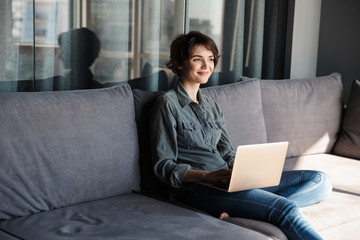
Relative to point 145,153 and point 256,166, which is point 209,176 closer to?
point 256,166

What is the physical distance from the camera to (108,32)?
8.32ft

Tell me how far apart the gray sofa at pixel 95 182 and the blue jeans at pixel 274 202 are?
47mm

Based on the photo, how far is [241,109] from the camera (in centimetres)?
271

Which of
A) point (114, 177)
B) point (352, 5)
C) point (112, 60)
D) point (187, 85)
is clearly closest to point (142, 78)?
point (112, 60)

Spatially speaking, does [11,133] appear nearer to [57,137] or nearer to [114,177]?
[57,137]

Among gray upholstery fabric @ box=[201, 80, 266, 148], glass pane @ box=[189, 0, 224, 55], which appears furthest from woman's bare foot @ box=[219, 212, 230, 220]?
glass pane @ box=[189, 0, 224, 55]

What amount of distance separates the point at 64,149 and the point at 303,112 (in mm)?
1607

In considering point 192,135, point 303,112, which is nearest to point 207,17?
point 303,112

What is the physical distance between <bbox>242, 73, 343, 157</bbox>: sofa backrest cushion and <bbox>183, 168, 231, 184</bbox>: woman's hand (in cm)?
102

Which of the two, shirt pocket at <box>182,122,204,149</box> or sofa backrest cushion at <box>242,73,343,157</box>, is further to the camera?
sofa backrest cushion at <box>242,73,343,157</box>

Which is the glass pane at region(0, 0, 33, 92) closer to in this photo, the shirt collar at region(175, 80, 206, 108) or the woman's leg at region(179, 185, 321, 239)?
the shirt collar at region(175, 80, 206, 108)

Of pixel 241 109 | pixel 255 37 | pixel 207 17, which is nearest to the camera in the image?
pixel 241 109

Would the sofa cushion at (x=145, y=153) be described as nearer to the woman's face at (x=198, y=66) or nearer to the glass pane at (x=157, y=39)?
the woman's face at (x=198, y=66)

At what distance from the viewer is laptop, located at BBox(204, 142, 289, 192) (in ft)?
5.99
